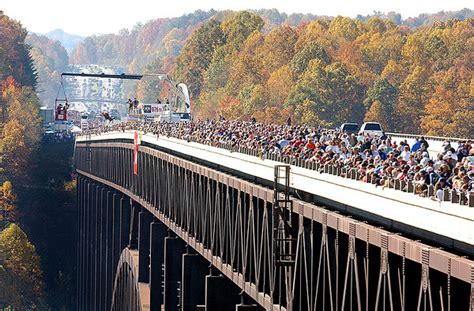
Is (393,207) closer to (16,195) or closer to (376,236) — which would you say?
(376,236)

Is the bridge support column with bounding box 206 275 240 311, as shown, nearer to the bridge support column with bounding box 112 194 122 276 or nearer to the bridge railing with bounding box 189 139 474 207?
the bridge railing with bounding box 189 139 474 207

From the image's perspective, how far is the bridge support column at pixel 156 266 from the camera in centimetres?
7456

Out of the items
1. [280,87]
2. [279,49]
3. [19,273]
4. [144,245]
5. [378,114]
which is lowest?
[19,273]

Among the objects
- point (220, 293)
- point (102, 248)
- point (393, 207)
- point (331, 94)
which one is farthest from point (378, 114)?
point (393, 207)

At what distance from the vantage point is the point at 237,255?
149ft

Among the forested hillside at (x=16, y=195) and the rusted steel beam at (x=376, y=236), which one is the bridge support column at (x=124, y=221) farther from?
the rusted steel beam at (x=376, y=236)

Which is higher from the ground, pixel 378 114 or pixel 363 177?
pixel 363 177

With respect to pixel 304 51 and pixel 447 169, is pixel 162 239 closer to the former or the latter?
pixel 447 169

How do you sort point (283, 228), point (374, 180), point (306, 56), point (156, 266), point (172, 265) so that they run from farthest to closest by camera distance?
point (306, 56) < point (156, 266) < point (172, 265) < point (283, 228) < point (374, 180)

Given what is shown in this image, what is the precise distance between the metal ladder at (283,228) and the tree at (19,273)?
7681 centimetres

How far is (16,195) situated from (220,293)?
287 ft

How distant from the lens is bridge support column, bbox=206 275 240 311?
164 feet

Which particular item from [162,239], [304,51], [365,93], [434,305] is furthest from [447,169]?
[304,51]

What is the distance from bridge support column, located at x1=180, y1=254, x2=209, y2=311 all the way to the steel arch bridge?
0.05 m
